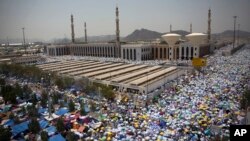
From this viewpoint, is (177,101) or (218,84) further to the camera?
(218,84)

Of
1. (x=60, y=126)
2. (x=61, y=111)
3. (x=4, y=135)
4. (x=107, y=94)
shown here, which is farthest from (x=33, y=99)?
(x=4, y=135)

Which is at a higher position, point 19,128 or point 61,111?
point 61,111

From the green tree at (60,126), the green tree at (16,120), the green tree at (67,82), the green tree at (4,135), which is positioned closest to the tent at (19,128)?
the green tree at (16,120)

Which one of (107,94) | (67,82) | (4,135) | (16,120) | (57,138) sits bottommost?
(57,138)

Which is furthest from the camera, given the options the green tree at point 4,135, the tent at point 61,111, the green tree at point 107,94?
the green tree at point 107,94

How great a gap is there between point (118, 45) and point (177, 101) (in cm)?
2428

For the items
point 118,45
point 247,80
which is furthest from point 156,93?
point 118,45

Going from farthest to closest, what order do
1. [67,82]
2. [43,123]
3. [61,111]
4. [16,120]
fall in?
[67,82], [61,111], [16,120], [43,123]

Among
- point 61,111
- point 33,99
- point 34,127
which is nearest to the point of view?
point 34,127

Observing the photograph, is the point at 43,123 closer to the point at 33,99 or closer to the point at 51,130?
the point at 51,130

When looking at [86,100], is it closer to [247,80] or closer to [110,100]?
[110,100]

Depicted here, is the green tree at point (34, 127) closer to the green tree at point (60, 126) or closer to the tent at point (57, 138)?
the green tree at point (60, 126)

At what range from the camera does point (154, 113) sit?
1148cm

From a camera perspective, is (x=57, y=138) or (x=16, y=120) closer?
(x=57, y=138)
